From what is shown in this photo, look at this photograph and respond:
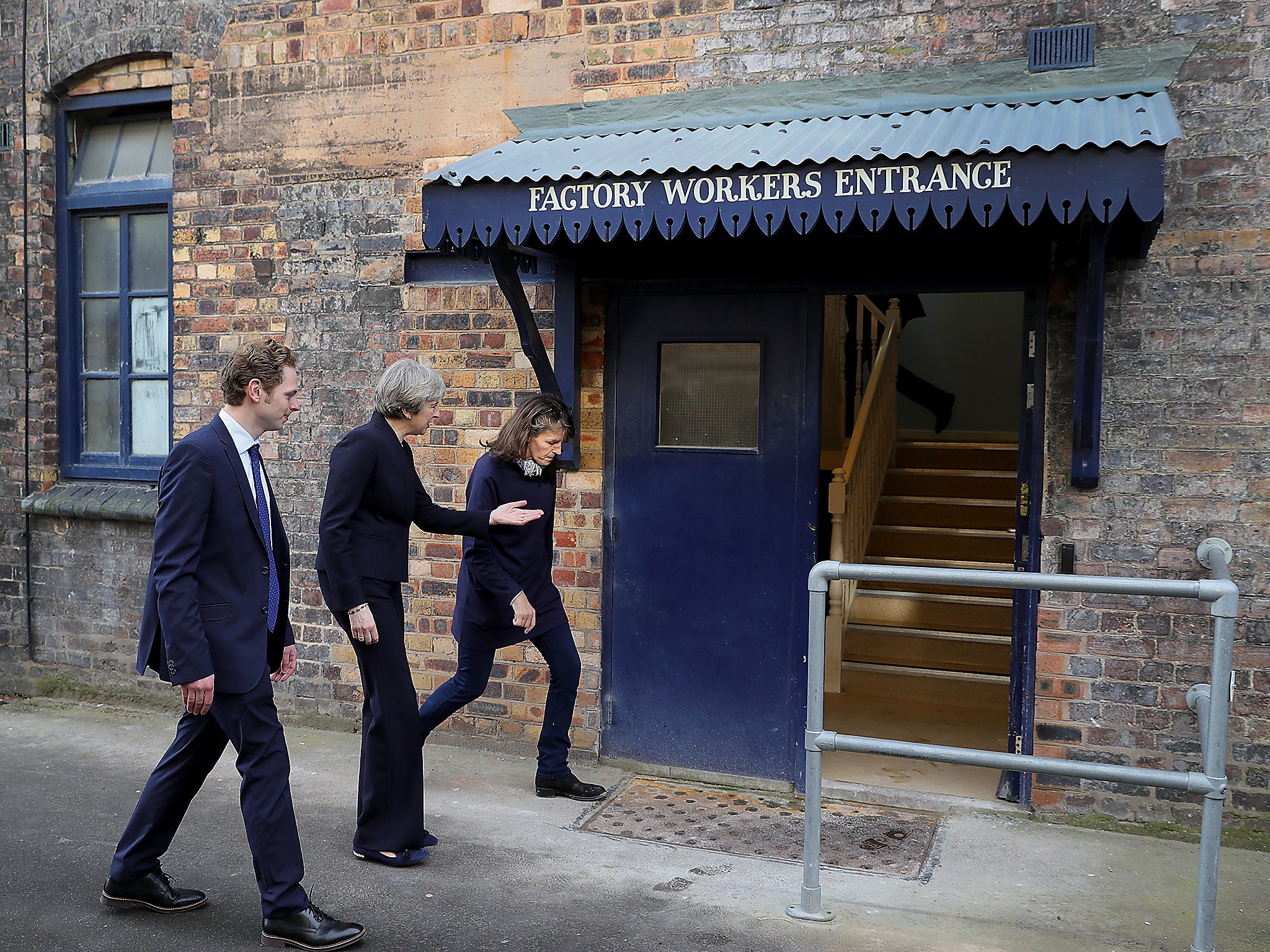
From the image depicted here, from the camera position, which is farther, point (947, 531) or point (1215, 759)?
point (947, 531)

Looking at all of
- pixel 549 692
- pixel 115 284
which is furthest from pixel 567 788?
pixel 115 284

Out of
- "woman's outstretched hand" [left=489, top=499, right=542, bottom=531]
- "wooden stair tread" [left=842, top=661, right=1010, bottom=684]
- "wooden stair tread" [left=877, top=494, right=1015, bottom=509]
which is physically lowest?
"wooden stair tread" [left=842, top=661, right=1010, bottom=684]

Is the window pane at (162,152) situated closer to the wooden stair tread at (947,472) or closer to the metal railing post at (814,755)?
the metal railing post at (814,755)

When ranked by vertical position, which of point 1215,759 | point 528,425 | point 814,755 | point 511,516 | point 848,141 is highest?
point 848,141

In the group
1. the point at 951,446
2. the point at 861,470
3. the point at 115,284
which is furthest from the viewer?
the point at 951,446

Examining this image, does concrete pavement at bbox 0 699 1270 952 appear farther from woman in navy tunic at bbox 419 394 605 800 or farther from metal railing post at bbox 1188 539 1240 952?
woman in navy tunic at bbox 419 394 605 800

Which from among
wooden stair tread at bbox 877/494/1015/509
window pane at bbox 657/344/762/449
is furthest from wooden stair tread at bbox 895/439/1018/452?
window pane at bbox 657/344/762/449

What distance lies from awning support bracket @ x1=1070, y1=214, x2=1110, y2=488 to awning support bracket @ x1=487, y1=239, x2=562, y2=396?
224 cm

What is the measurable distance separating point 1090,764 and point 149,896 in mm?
3053

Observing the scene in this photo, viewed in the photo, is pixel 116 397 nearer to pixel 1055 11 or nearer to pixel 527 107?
pixel 527 107

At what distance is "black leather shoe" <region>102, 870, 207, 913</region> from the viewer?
12.2ft

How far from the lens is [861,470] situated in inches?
300

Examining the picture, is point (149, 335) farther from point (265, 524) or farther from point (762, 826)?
point (762, 826)

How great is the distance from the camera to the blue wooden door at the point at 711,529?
5.13 metres
